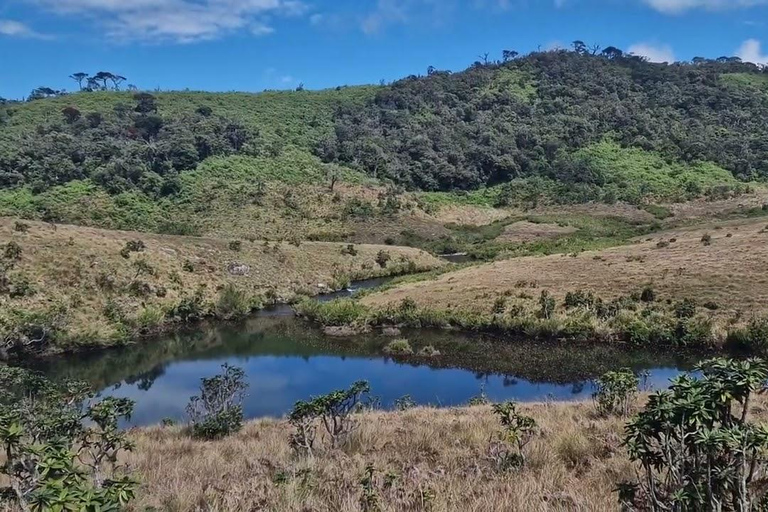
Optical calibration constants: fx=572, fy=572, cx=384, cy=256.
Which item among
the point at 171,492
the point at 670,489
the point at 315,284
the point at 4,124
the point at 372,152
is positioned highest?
the point at 4,124

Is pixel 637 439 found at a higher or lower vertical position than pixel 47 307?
higher

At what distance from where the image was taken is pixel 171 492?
788cm

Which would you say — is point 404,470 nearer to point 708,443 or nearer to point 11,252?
point 708,443

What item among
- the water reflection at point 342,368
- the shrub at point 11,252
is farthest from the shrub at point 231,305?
the shrub at point 11,252

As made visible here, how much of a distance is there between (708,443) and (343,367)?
96.7 feet

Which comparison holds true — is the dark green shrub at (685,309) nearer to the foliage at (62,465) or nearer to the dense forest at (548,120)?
the foliage at (62,465)

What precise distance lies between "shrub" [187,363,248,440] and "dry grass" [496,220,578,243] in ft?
207

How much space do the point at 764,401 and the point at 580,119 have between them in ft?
426

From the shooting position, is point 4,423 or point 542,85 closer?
point 4,423

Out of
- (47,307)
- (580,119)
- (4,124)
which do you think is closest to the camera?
(47,307)

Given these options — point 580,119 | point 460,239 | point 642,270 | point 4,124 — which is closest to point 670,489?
point 642,270

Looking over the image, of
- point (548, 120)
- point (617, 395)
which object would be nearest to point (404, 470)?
point (617, 395)

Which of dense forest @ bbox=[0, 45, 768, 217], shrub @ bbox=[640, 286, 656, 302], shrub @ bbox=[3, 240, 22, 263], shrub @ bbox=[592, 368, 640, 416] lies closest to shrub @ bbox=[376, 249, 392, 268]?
shrub @ bbox=[640, 286, 656, 302]

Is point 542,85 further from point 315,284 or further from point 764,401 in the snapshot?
point 764,401
